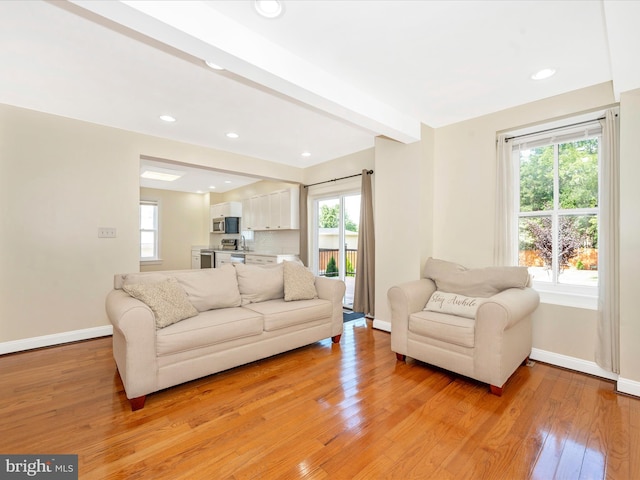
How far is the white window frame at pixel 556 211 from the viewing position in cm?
270

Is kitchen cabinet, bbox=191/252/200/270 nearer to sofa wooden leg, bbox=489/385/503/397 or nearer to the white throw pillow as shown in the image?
the white throw pillow

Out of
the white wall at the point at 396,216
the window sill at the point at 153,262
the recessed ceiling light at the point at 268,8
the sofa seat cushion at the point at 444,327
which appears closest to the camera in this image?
the recessed ceiling light at the point at 268,8

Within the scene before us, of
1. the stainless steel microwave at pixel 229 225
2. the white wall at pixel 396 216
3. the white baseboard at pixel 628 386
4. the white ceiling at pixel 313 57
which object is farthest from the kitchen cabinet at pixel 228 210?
the white baseboard at pixel 628 386

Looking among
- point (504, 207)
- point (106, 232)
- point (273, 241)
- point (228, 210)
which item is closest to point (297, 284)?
point (504, 207)

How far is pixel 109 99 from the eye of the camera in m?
2.89

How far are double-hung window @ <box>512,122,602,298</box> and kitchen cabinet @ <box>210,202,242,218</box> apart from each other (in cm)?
572

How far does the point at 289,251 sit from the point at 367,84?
158 inches

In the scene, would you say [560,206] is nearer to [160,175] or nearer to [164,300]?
[164,300]

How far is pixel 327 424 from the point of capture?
1.87 metres

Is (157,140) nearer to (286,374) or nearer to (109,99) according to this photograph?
(109,99)

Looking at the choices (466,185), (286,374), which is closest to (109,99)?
(286,374)

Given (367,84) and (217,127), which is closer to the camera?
(367,84)

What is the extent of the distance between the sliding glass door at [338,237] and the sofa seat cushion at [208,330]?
2.55 m

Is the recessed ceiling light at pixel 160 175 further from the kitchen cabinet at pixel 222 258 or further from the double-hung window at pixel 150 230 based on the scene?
the kitchen cabinet at pixel 222 258
